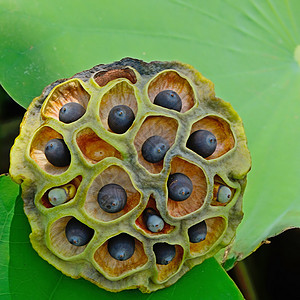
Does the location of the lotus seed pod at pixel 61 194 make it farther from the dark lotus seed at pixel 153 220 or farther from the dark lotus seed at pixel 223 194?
the dark lotus seed at pixel 223 194

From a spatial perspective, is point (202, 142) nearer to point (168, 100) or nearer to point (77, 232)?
point (168, 100)

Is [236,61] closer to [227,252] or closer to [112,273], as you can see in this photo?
[227,252]

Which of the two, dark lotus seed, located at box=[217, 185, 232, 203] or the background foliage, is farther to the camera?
the background foliage

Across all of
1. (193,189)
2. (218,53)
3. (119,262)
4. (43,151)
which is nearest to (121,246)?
(119,262)

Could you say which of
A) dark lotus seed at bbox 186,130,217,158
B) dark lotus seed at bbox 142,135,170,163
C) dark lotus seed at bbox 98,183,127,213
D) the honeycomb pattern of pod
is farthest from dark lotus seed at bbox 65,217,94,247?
dark lotus seed at bbox 186,130,217,158

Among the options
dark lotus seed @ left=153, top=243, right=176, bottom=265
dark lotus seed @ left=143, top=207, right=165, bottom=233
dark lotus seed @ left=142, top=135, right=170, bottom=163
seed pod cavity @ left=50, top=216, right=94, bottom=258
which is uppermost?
dark lotus seed @ left=142, top=135, right=170, bottom=163

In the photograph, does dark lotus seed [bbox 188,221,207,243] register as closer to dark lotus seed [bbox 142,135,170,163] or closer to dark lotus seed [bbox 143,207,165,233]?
dark lotus seed [bbox 143,207,165,233]

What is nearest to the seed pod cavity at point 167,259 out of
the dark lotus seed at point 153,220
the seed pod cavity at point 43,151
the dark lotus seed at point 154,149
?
the dark lotus seed at point 153,220

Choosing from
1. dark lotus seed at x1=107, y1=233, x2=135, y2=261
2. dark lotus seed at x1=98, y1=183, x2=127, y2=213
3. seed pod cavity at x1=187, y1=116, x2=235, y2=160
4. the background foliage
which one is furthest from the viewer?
the background foliage
